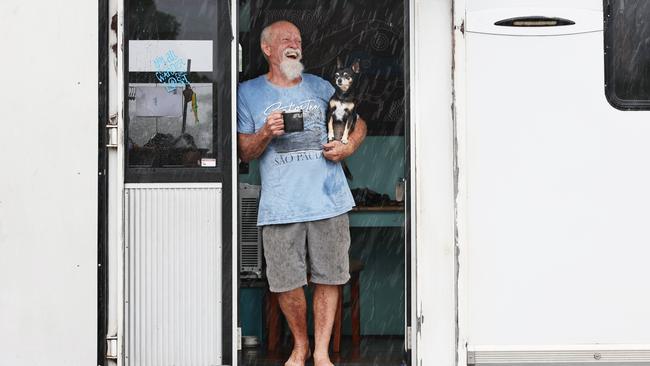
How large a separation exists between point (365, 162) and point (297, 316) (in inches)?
65.0

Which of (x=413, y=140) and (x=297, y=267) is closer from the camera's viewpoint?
(x=413, y=140)

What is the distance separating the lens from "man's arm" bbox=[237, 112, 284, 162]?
16.3ft

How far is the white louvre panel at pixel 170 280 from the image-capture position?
4.49 meters

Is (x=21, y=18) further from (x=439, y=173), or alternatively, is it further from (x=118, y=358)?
(x=439, y=173)

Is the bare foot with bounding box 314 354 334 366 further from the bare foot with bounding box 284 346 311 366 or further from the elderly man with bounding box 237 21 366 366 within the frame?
the bare foot with bounding box 284 346 311 366

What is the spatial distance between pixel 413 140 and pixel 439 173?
211 mm

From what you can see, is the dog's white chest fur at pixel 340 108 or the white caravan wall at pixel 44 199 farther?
the dog's white chest fur at pixel 340 108

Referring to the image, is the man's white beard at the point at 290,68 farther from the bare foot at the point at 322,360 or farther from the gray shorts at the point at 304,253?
the bare foot at the point at 322,360

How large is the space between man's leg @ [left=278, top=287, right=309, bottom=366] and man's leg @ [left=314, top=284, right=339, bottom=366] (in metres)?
0.07

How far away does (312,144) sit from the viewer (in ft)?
17.0

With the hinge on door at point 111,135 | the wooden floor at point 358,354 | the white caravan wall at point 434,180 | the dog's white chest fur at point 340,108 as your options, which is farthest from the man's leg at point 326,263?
the hinge on door at point 111,135

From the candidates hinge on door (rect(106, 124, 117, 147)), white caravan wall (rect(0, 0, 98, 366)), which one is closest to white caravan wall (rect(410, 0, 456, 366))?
hinge on door (rect(106, 124, 117, 147))

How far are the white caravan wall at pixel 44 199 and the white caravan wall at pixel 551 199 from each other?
74.2 inches

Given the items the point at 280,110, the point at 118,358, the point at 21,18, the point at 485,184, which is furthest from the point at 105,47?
the point at 485,184
